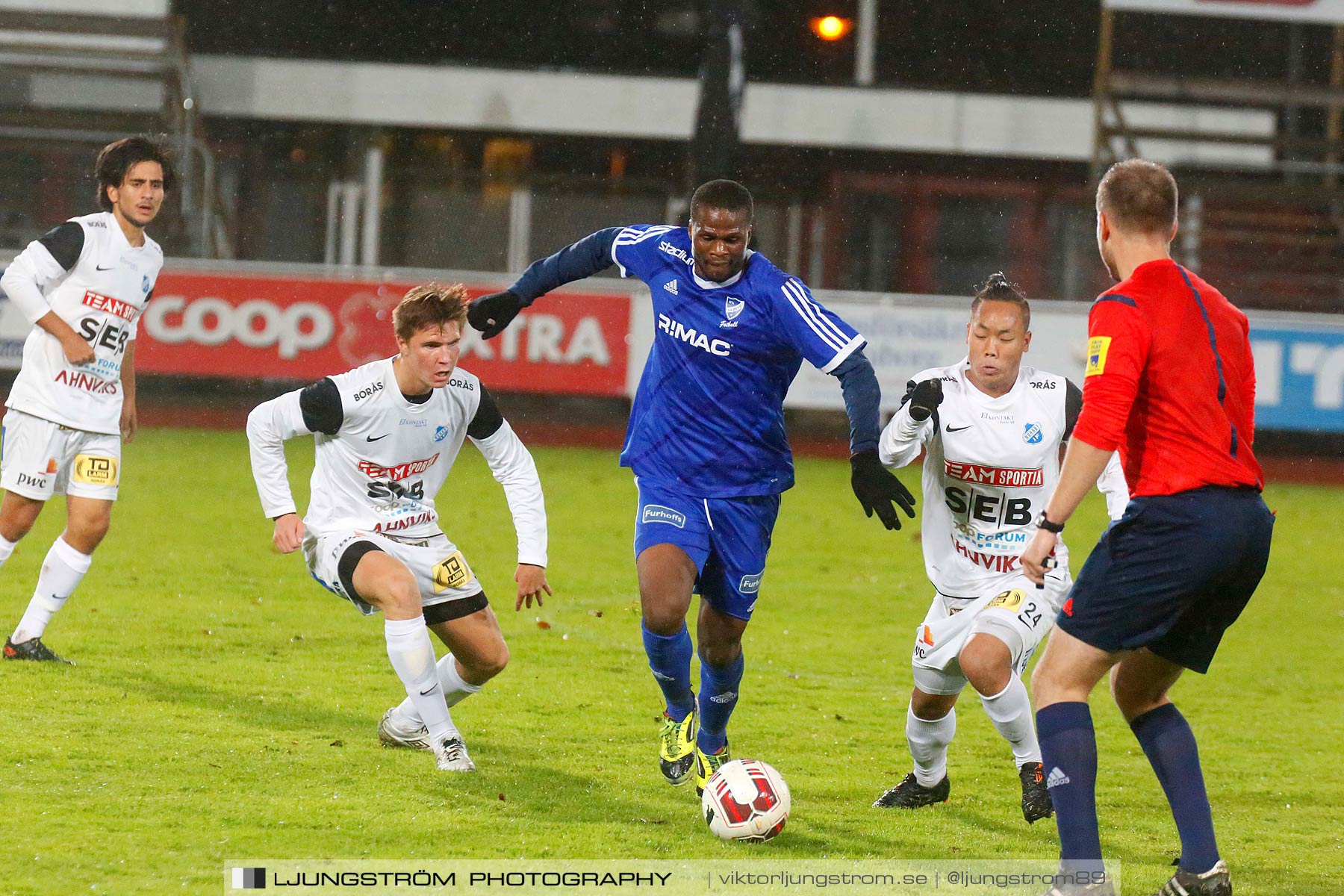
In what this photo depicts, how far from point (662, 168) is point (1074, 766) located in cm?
1975

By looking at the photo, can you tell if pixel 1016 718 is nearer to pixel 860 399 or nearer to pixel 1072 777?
pixel 1072 777

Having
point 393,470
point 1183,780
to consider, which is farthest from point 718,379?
point 1183,780

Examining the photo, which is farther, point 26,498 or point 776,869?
point 26,498

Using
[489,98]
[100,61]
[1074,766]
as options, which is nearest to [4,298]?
[100,61]

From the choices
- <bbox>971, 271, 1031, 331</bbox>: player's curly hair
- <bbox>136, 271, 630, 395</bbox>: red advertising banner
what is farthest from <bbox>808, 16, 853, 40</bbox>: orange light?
<bbox>971, 271, 1031, 331</bbox>: player's curly hair

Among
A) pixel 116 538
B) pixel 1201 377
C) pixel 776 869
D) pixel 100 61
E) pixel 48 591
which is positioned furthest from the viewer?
pixel 100 61

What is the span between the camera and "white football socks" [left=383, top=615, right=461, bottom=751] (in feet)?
15.5

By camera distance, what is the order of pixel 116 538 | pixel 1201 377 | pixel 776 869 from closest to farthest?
pixel 1201 377, pixel 776 869, pixel 116 538

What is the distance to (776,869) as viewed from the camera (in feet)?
13.0

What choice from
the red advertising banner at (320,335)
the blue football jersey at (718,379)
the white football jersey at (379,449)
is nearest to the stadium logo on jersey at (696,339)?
the blue football jersey at (718,379)

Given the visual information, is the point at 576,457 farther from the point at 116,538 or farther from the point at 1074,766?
the point at 1074,766

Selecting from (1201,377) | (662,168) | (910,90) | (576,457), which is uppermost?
(910,90)

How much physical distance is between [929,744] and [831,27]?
2115cm

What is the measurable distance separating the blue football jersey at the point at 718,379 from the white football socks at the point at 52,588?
2.70 metres
